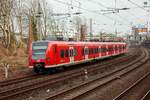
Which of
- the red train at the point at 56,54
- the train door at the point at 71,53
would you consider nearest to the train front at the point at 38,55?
the red train at the point at 56,54

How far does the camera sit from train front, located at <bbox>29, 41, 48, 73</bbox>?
25000mm

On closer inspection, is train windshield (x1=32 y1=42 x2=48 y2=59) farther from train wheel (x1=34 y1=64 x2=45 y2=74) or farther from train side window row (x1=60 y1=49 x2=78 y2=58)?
train side window row (x1=60 y1=49 x2=78 y2=58)

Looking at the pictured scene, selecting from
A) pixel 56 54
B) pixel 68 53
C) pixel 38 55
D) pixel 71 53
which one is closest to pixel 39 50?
pixel 38 55

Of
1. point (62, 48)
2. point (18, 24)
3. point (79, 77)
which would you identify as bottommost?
→ point (79, 77)

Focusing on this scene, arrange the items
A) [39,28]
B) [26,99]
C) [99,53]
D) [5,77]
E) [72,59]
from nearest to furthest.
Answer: [26,99], [5,77], [72,59], [99,53], [39,28]

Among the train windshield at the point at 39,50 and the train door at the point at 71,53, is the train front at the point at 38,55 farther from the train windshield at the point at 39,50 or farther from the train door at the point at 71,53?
the train door at the point at 71,53

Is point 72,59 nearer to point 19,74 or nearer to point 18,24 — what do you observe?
point 19,74

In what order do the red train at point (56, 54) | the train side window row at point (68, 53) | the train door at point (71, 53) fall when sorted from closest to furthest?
the red train at point (56, 54) → the train side window row at point (68, 53) → the train door at point (71, 53)

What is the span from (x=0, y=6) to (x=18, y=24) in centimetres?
682

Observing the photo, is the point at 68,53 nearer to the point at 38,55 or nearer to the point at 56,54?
the point at 56,54

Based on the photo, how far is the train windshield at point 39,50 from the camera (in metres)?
25.1

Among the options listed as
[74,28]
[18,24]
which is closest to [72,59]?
[18,24]

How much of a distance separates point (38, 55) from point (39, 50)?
1.35 ft

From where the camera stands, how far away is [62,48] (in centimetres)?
2706
